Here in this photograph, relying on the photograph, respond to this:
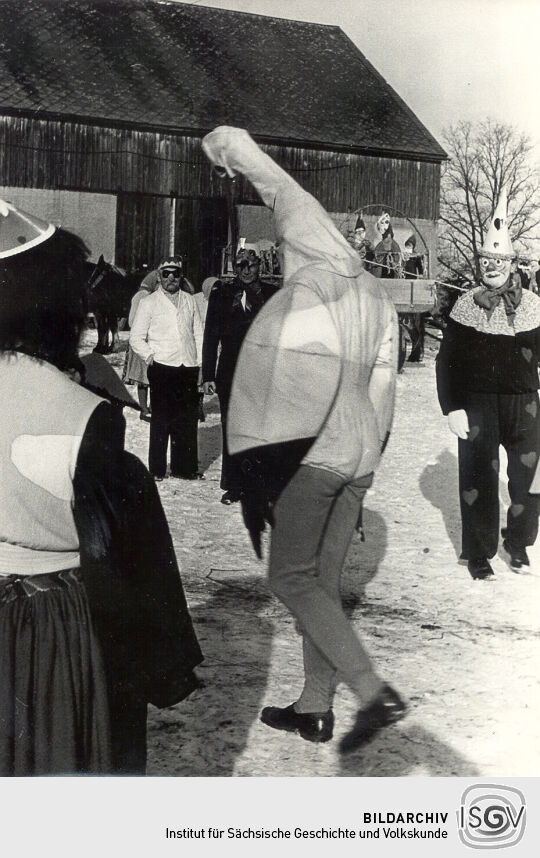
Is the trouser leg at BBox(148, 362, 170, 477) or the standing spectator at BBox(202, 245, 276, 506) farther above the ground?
the standing spectator at BBox(202, 245, 276, 506)

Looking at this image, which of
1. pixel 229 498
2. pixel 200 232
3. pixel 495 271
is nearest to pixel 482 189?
pixel 200 232

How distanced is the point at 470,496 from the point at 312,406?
3.08 metres

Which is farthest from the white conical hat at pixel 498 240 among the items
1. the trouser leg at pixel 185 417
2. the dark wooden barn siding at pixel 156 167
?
the dark wooden barn siding at pixel 156 167

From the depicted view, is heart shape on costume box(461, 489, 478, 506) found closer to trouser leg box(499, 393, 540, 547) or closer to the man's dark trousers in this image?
trouser leg box(499, 393, 540, 547)

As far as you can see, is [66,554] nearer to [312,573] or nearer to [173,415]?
[312,573]

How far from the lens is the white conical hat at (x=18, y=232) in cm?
222

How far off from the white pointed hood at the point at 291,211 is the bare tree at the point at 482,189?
303 cm

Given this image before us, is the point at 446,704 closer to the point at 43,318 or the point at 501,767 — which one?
the point at 501,767

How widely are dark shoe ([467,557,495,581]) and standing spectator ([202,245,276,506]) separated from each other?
8.01 feet

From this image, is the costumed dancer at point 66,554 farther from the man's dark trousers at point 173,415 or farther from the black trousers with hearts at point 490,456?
the man's dark trousers at point 173,415

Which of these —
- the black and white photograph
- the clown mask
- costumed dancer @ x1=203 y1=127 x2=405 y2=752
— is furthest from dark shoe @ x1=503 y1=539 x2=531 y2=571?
the clown mask

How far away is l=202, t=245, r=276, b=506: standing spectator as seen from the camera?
818 cm
